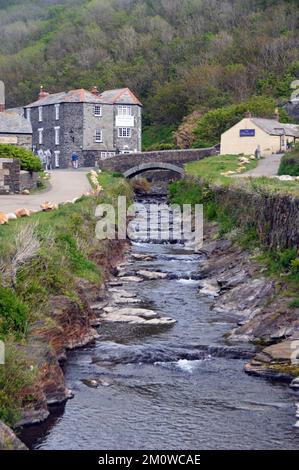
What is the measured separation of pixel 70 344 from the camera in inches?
1019

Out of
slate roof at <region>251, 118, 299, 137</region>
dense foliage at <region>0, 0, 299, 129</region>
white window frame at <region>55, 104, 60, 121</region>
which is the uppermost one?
dense foliage at <region>0, 0, 299, 129</region>

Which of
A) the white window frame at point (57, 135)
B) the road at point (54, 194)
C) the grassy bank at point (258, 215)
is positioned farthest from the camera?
the white window frame at point (57, 135)

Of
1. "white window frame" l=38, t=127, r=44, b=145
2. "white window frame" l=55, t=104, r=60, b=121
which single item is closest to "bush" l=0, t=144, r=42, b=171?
"white window frame" l=55, t=104, r=60, b=121

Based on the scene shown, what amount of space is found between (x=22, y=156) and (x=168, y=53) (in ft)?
251

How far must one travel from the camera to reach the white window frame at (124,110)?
95.3 meters

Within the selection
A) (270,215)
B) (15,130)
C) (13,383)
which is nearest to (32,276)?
(13,383)

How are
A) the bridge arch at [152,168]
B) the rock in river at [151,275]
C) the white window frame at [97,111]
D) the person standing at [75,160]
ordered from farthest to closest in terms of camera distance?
the white window frame at [97,111] < the person standing at [75,160] < the bridge arch at [152,168] < the rock in river at [151,275]

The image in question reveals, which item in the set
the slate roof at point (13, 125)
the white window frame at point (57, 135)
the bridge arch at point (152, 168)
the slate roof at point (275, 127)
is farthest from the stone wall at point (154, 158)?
the white window frame at point (57, 135)

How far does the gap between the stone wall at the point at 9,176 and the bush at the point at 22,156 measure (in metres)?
3.25

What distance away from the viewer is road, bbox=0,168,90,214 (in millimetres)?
43606

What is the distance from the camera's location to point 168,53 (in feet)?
420

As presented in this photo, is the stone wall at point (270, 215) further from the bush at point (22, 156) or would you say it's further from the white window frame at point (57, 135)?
the white window frame at point (57, 135)

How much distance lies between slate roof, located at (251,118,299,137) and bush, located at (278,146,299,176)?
17.6 m

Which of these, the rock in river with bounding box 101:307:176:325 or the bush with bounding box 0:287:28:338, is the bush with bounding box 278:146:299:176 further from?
the bush with bounding box 0:287:28:338
